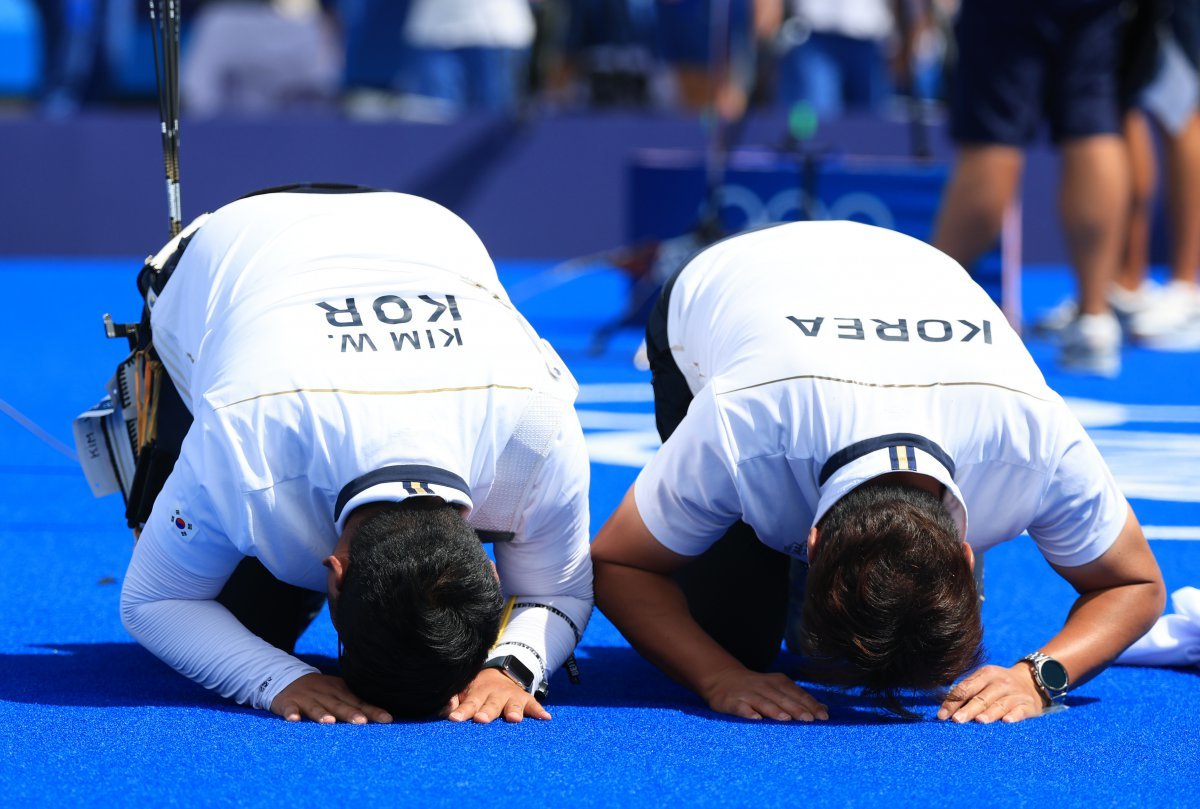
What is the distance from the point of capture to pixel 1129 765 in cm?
258

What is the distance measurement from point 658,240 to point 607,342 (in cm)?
62

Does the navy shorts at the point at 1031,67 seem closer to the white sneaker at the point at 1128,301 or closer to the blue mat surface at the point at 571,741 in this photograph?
the white sneaker at the point at 1128,301

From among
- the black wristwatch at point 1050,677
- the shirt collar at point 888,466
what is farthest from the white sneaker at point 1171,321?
the shirt collar at point 888,466

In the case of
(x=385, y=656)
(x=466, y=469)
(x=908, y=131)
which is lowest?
(x=908, y=131)

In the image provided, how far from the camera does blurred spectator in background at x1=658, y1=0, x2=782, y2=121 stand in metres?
10.3

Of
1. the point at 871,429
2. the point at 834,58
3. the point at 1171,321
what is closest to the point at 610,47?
the point at 834,58

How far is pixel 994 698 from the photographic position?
279cm

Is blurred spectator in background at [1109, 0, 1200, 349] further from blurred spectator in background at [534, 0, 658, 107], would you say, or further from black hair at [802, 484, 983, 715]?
black hair at [802, 484, 983, 715]

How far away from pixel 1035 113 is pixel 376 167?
15.9 feet

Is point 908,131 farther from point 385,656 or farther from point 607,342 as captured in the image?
point 385,656

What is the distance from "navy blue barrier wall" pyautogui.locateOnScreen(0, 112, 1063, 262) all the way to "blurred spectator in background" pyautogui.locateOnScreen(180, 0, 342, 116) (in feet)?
1.95

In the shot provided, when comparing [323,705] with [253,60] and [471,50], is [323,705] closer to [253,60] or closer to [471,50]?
[471,50]

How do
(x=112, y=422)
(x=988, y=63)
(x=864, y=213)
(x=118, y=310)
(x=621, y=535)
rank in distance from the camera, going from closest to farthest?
(x=621, y=535)
(x=112, y=422)
(x=988, y=63)
(x=864, y=213)
(x=118, y=310)

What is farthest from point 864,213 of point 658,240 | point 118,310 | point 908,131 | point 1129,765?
point 1129,765
